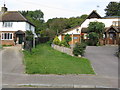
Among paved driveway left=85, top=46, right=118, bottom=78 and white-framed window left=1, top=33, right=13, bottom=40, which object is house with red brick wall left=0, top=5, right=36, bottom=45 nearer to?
white-framed window left=1, top=33, right=13, bottom=40

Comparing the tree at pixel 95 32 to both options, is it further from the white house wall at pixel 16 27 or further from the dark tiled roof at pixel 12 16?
the dark tiled roof at pixel 12 16

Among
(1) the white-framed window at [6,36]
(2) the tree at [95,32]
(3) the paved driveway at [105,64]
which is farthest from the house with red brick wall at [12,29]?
(3) the paved driveway at [105,64]

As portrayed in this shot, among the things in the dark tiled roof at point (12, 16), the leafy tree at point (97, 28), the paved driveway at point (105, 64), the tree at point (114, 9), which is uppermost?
the tree at point (114, 9)

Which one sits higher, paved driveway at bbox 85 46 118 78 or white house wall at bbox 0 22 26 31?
white house wall at bbox 0 22 26 31

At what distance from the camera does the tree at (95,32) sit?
31.3 meters

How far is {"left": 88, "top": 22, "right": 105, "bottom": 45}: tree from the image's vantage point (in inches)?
1231

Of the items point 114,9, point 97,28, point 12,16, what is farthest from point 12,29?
point 114,9

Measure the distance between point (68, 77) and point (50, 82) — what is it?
5.12 feet

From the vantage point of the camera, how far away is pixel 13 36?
3344 cm

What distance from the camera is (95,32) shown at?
32.2 meters

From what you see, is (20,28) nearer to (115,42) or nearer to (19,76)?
(115,42)

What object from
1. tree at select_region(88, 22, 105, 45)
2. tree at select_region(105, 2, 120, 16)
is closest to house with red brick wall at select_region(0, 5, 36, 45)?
tree at select_region(88, 22, 105, 45)

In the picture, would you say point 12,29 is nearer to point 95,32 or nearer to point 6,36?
point 6,36

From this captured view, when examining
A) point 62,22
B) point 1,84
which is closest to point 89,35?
point 1,84
